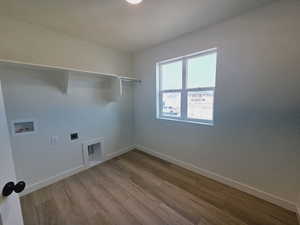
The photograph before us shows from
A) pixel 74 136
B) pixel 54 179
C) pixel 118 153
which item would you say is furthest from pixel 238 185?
pixel 54 179

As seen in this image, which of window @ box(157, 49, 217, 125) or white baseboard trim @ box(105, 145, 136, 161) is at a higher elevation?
window @ box(157, 49, 217, 125)

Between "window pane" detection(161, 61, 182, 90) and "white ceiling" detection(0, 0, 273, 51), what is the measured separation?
1.83 feet

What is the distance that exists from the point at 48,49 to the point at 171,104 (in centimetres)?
221

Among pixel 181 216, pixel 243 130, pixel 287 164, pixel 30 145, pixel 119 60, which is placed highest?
pixel 119 60

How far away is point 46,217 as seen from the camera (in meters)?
1.55

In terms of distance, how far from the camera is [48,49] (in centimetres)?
201

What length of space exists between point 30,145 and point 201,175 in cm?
268

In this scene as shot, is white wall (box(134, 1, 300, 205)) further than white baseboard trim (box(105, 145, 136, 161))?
No

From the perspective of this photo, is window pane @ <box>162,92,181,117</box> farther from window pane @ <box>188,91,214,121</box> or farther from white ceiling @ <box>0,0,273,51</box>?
white ceiling @ <box>0,0,273,51</box>

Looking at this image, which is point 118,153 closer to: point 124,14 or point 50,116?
point 50,116

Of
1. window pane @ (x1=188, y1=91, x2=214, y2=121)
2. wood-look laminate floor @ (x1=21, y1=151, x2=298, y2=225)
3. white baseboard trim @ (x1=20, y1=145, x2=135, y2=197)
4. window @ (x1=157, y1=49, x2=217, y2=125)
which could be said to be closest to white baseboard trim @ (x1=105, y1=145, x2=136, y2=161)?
white baseboard trim @ (x1=20, y1=145, x2=135, y2=197)

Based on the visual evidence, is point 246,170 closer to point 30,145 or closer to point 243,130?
point 243,130

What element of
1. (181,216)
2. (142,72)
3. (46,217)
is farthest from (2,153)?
(142,72)

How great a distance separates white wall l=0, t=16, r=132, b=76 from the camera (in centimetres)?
171
